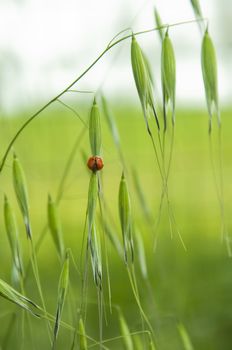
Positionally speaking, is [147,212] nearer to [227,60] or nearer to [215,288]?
[215,288]

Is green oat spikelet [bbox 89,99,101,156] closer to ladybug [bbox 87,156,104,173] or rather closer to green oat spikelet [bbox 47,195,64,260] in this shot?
ladybug [bbox 87,156,104,173]

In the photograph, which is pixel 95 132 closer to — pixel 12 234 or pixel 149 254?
pixel 12 234

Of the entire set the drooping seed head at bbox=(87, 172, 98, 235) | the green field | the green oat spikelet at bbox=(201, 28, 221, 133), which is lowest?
the green field

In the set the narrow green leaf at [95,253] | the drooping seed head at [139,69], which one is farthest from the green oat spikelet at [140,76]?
the narrow green leaf at [95,253]

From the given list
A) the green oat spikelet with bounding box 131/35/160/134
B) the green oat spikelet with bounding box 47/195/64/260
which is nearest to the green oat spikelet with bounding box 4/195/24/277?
the green oat spikelet with bounding box 47/195/64/260

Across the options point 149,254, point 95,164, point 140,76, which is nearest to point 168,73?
point 140,76

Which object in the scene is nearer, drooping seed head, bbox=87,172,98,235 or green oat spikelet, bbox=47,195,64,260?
drooping seed head, bbox=87,172,98,235

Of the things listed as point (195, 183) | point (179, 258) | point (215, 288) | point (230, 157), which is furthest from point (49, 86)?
point (230, 157)
